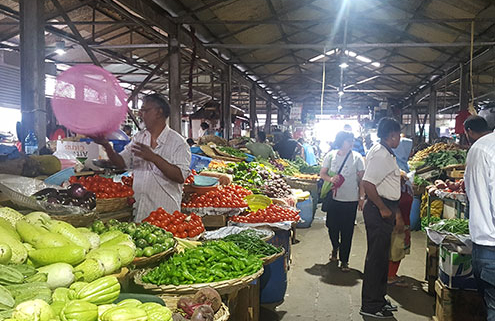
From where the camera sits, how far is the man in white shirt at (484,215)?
332 cm

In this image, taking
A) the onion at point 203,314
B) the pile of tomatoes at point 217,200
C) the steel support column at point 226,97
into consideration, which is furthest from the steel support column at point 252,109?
the onion at point 203,314

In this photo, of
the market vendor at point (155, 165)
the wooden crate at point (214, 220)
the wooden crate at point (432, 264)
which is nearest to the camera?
the market vendor at point (155, 165)

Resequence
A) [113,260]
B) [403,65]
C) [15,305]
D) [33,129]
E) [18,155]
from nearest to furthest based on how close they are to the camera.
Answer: [15,305] < [113,260] < [18,155] < [33,129] < [403,65]

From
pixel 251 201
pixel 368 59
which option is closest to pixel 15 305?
pixel 251 201

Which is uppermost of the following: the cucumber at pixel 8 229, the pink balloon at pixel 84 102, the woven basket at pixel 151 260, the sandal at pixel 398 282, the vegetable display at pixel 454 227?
the pink balloon at pixel 84 102

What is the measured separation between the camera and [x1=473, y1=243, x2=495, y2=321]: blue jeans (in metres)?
3.30

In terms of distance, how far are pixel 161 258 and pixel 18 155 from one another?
1.57 metres

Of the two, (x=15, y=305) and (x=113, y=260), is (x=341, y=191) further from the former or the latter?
(x=15, y=305)

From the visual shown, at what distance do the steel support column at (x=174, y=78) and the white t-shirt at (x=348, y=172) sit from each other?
322cm

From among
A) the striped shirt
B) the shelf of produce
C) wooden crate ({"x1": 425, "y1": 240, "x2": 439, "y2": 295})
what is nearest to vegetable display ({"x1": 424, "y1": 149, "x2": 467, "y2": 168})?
wooden crate ({"x1": 425, "y1": 240, "x2": 439, "y2": 295})

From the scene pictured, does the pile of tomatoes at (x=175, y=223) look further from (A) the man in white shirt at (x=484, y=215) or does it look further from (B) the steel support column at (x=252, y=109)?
(B) the steel support column at (x=252, y=109)

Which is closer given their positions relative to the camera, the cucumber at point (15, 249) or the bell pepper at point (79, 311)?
the bell pepper at point (79, 311)

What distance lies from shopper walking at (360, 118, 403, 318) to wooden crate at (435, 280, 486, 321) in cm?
70

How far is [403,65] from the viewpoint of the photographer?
50.2 feet
